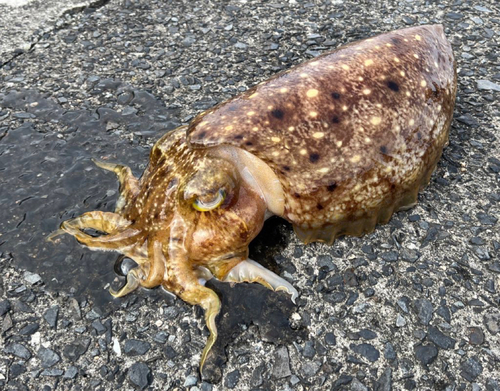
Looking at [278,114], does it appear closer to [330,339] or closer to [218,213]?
[218,213]

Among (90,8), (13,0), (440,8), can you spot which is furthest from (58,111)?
(440,8)

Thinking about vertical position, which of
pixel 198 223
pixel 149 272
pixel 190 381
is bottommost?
pixel 190 381

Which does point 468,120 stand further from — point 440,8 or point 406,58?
point 440,8

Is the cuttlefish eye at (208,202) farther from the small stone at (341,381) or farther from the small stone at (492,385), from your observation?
the small stone at (492,385)

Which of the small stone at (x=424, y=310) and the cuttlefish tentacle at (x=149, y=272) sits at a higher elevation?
the cuttlefish tentacle at (x=149, y=272)

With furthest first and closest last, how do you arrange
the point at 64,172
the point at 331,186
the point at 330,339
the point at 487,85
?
the point at 487,85 < the point at 64,172 < the point at 331,186 < the point at 330,339

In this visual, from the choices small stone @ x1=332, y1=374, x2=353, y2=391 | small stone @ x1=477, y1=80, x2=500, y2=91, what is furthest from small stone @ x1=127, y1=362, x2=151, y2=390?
small stone @ x1=477, y1=80, x2=500, y2=91

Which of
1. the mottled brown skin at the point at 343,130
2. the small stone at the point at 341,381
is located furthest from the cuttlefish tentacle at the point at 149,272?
the small stone at the point at 341,381

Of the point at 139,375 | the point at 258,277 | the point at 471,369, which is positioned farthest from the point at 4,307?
the point at 471,369
